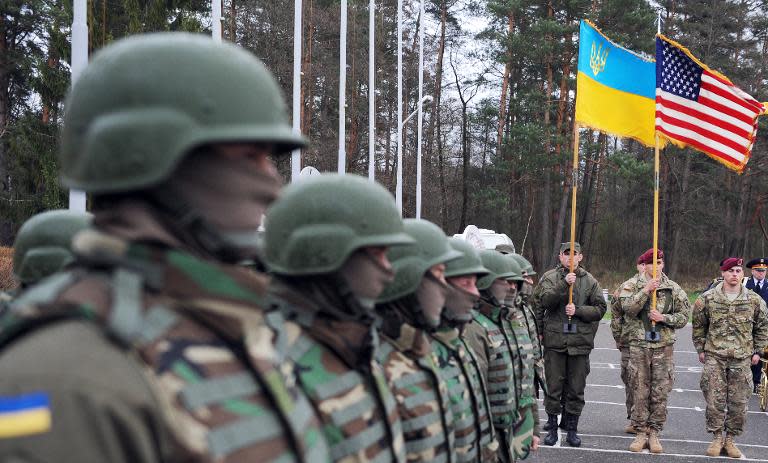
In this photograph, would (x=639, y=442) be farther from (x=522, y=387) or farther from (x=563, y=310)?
(x=522, y=387)

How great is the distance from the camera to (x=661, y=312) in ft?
30.9

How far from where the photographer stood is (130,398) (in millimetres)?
1269

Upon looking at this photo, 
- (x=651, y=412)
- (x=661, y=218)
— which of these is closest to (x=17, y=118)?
(x=651, y=412)

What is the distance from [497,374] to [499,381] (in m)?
0.05

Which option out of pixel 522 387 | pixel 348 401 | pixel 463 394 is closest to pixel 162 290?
pixel 348 401

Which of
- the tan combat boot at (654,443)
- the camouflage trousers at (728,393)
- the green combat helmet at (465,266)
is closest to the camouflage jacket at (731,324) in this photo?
the camouflage trousers at (728,393)

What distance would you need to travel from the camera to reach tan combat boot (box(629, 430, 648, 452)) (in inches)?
356

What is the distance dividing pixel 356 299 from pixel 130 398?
4.82 ft

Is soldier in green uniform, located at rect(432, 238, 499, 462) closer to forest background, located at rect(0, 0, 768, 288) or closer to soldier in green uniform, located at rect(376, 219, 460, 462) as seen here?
soldier in green uniform, located at rect(376, 219, 460, 462)

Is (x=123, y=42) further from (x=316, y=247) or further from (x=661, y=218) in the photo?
(x=661, y=218)

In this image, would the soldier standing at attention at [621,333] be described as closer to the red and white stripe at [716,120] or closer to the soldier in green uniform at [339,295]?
the red and white stripe at [716,120]

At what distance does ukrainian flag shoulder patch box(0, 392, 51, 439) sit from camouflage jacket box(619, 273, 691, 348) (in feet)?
29.0

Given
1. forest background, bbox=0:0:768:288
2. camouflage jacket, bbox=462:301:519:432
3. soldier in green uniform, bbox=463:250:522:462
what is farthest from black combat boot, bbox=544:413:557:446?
forest background, bbox=0:0:768:288

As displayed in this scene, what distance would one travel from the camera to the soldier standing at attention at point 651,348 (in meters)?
9.20
